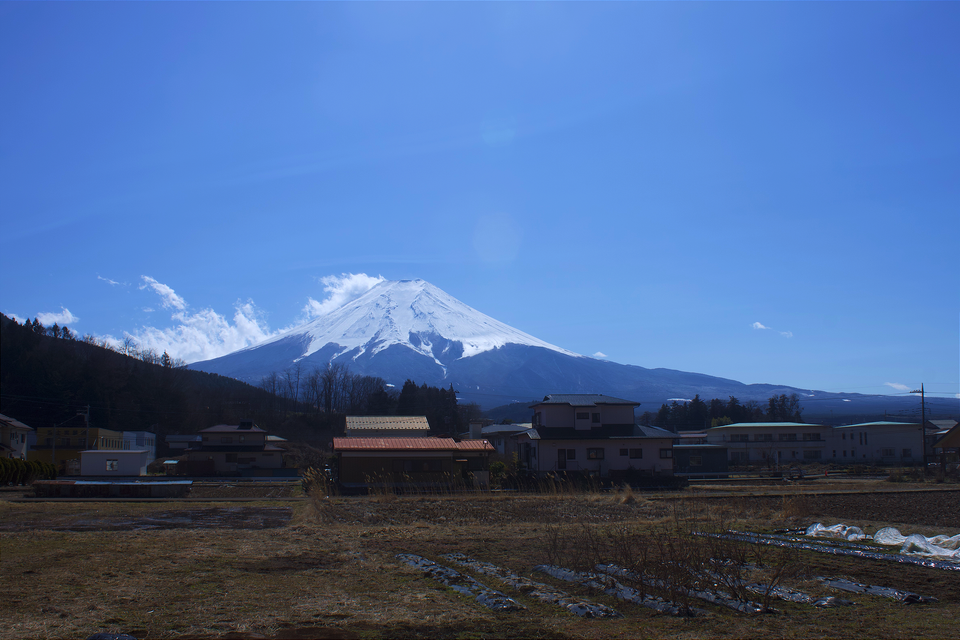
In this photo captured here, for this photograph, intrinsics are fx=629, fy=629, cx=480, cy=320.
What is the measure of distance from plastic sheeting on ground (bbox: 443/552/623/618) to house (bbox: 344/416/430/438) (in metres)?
29.2

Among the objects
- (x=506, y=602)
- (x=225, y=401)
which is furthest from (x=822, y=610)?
(x=225, y=401)

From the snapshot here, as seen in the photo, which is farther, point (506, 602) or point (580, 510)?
point (580, 510)

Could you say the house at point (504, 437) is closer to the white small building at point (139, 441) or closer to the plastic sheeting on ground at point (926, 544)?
the white small building at point (139, 441)

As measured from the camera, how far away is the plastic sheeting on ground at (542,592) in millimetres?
5387

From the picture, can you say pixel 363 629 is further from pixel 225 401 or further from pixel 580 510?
pixel 225 401

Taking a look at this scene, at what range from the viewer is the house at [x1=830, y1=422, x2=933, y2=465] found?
53312 millimetres

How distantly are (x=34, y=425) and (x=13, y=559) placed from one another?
55.8 meters

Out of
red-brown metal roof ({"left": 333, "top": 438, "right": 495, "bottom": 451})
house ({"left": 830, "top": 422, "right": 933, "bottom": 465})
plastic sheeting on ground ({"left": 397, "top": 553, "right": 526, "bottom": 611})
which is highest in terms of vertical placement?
plastic sheeting on ground ({"left": 397, "top": 553, "right": 526, "bottom": 611})

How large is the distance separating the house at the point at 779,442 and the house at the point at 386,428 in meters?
29.0

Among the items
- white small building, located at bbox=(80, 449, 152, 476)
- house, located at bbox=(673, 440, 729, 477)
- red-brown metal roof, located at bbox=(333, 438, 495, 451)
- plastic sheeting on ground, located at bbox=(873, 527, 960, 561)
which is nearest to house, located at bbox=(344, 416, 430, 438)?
red-brown metal roof, located at bbox=(333, 438, 495, 451)

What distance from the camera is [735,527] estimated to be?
1130 cm

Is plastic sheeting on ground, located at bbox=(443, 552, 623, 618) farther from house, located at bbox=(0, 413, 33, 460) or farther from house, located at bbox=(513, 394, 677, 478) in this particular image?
house, located at bbox=(0, 413, 33, 460)

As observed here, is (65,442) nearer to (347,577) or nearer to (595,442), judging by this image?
(595,442)

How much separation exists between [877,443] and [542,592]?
5982cm
